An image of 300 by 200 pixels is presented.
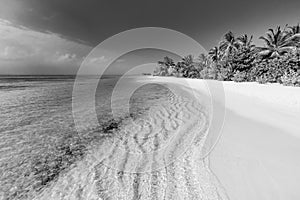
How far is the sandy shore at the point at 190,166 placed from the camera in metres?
2.38

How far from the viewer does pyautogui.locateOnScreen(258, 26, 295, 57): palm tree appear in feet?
77.8

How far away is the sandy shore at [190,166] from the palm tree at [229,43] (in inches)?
1203

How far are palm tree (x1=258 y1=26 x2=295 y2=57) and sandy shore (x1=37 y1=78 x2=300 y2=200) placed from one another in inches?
1057

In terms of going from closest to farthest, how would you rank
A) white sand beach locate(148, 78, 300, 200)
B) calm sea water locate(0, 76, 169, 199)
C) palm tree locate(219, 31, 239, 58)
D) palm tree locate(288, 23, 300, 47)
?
white sand beach locate(148, 78, 300, 200) < calm sea water locate(0, 76, 169, 199) < palm tree locate(288, 23, 300, 47) < palm tree locate(219, 31, 239, 58)

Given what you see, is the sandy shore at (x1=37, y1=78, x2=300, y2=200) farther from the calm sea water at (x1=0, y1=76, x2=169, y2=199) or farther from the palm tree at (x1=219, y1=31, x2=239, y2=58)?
the palm tree at (x1=219, y1=31, x2=239, y2=58)

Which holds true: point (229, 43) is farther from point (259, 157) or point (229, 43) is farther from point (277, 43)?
point (259, 157)

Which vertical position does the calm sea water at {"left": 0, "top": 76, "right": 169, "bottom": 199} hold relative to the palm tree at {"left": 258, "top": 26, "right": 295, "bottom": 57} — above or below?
below

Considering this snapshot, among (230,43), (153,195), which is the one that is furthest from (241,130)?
(230,43)

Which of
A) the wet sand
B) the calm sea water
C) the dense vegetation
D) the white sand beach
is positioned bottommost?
the calm sea water

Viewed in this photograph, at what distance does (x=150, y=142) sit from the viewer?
4.29 metres

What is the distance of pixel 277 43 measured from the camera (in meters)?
25.1

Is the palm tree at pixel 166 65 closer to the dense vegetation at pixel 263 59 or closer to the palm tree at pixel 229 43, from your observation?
the dense vegetation at pixel 263 59

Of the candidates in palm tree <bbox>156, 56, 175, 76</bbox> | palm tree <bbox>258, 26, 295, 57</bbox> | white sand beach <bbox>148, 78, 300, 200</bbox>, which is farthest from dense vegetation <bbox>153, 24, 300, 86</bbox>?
palm tree <bbox>156, 56, 175, 76</bbox>

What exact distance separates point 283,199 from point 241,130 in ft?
9.31
